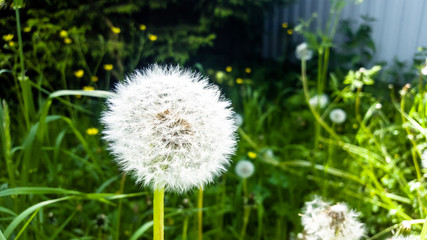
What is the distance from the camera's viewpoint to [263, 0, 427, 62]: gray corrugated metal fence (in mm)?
3159

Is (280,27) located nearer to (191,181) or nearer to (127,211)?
(127,211)

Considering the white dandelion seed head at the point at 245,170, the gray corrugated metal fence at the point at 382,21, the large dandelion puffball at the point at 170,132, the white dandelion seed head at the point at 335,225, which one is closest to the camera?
the large dandelion puffball at the point at 170,132

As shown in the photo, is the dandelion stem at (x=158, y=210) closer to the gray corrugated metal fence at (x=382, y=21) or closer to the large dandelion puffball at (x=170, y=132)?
the large dandelion puffball at (x=170, y=132)

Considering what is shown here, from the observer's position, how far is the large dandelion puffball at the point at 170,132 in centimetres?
111

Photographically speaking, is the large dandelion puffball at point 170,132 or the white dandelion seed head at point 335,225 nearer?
the large dandelion puffball at point 170,132

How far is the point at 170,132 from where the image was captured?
3.71ft

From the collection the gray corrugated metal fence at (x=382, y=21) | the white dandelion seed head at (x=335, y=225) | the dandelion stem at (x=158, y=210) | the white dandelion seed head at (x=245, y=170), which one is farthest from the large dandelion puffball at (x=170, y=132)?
the gray corrugated metal fence at (x=382, y=21)

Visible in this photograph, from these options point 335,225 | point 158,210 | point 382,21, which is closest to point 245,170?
point 335,225

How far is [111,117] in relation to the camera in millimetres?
1194

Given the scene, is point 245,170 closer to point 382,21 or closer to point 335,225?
point 335,225

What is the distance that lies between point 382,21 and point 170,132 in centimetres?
339

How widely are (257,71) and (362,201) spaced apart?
91.2 inches

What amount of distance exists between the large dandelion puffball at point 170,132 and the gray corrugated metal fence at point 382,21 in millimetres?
1919

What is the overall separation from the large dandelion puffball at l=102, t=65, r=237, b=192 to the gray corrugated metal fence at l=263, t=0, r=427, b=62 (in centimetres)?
192
